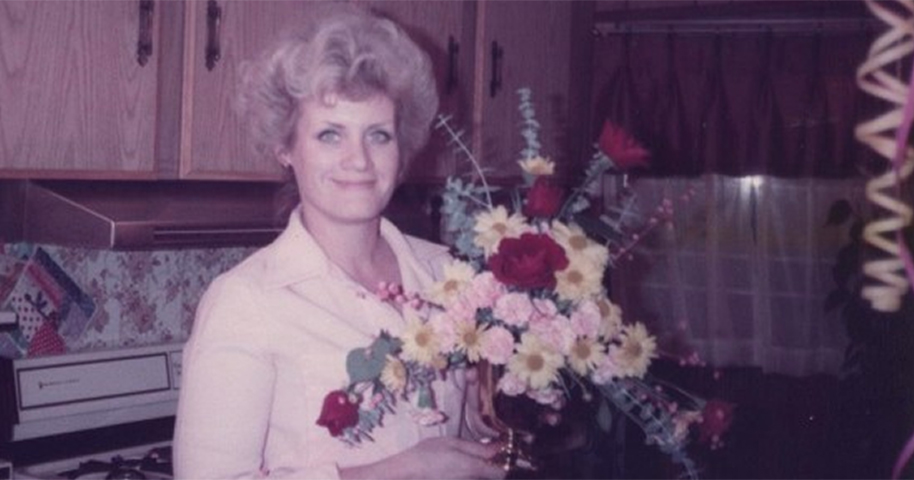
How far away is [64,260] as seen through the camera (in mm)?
2051

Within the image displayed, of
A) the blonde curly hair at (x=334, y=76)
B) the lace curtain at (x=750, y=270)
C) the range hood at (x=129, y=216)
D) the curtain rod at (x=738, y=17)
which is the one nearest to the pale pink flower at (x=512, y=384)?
the blonde curly hair at (x=334, y=76)

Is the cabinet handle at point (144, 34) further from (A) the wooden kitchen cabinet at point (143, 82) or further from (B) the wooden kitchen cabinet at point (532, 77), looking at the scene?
(B) the wooden kitchen cabinet at point (532, 77)

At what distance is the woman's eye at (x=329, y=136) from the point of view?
141 cm

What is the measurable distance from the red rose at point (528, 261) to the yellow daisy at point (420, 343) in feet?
0.31

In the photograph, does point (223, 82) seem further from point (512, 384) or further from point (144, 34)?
point (512, 384)

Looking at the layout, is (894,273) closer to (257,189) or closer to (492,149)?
(257,189)

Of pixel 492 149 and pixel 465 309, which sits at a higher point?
pixel 492 149

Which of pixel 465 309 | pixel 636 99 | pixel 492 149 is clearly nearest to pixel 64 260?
pixel 492 149

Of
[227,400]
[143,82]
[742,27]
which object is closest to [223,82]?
[143,82]

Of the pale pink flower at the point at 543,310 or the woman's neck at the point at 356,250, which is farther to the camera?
the woman's neck at the point at 356,250

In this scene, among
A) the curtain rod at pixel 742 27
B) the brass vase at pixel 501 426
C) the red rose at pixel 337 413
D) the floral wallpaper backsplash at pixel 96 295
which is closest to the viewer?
the red rose at pixel 337 413

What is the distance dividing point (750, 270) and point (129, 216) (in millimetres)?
3039

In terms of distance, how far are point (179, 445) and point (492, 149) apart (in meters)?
1.42

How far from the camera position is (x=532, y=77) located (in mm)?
2684
